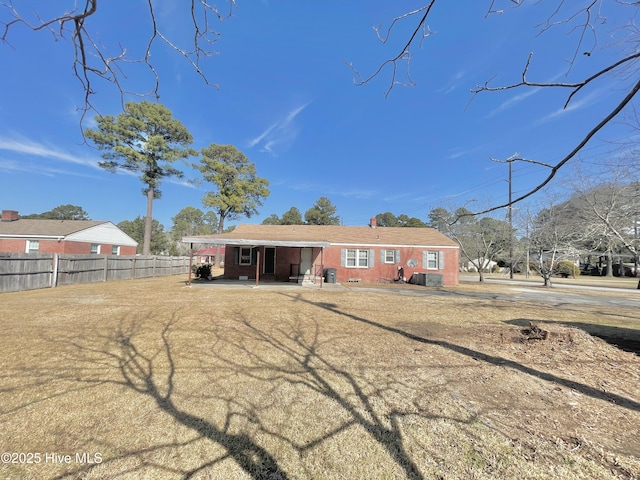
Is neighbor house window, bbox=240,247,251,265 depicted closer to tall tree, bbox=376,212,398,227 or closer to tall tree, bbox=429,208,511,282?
tall tree, bbox=429,208,511,282

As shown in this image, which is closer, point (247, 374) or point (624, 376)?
point (247, 374)

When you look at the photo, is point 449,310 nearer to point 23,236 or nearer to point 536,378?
point 536,378

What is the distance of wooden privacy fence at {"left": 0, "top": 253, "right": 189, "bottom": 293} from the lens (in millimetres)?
11102

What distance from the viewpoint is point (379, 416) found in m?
2.89

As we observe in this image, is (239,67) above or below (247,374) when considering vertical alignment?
above

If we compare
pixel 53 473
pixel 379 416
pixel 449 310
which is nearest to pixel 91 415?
pixel 53 473

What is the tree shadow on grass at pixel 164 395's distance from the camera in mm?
2166

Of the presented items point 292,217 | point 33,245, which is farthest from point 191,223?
A: point 33,245

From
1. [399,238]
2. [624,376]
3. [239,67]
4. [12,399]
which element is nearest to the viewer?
[12,399]

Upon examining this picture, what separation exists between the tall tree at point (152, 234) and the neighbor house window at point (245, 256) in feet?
120

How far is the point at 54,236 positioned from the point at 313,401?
26.8m

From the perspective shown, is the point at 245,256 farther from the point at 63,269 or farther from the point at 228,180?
the point at 228,180

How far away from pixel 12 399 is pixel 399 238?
1929cm

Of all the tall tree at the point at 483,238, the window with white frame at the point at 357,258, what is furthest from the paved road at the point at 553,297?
the tall tree at the point at 483,238
